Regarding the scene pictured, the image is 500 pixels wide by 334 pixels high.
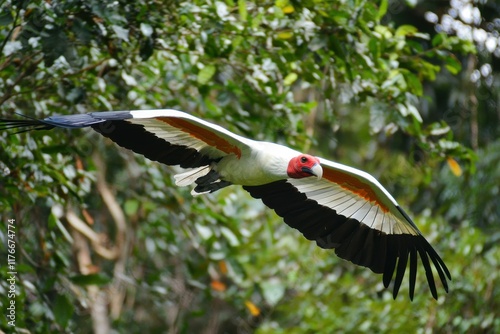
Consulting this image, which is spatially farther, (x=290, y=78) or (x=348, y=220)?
(x=290, y=78)

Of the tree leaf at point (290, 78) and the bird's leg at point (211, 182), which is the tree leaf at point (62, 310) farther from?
the tree leaf at point (290, 78)

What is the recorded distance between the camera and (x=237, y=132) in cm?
600

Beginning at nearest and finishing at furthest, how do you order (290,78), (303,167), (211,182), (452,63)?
(303,167)
(211,182)
(290,78)
(452,63)

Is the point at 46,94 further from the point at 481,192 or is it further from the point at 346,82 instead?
the point at 481,192

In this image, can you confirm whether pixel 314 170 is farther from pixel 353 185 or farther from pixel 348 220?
pixel 348 220

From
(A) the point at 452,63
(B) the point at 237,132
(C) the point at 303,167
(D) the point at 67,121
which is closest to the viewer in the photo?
(D) the point at 67,121

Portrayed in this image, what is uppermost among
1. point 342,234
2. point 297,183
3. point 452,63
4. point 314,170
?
point 452,63

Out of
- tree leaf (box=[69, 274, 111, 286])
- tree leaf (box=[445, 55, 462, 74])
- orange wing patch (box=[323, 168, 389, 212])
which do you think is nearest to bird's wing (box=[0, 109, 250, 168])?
orange wing patch (box=[323, 168, 389, 212])

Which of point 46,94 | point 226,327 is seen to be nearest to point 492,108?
point 226,327


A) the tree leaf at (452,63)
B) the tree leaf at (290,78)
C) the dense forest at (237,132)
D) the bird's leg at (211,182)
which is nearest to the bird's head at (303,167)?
the bird's leg at (211,182)

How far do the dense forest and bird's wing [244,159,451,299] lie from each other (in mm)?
485

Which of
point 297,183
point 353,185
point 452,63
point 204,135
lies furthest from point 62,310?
point 452,63

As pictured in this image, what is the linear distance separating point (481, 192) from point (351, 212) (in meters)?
4.17

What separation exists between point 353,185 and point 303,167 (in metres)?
0.71
